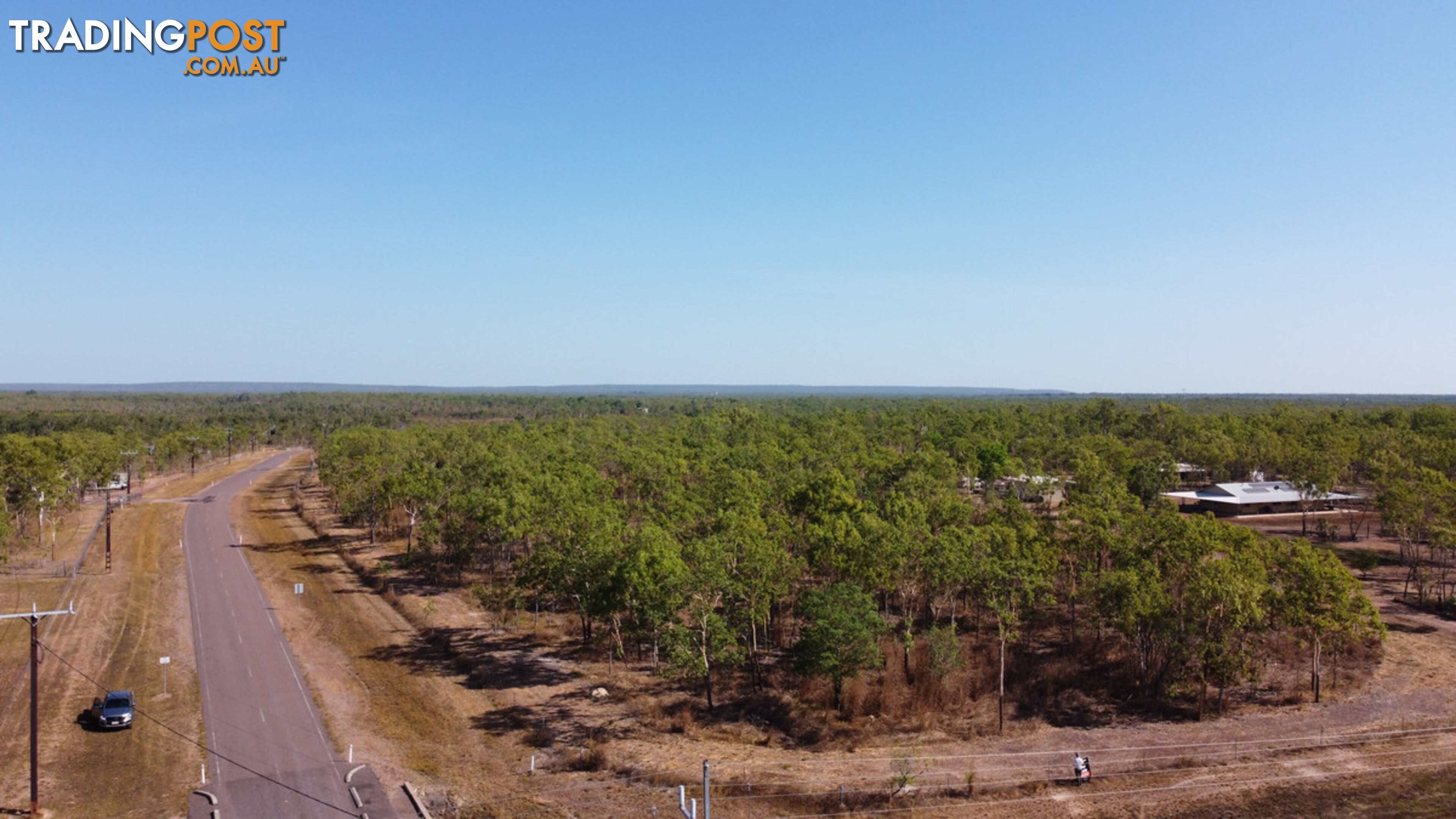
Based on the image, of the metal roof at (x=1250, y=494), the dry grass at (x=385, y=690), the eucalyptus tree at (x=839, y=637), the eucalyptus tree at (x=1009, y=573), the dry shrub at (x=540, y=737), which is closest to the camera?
the dry grass at (x=385, y=690)

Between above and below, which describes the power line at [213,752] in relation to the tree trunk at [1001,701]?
below

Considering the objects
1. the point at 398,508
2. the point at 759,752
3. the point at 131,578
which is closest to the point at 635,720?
the point at 759,752

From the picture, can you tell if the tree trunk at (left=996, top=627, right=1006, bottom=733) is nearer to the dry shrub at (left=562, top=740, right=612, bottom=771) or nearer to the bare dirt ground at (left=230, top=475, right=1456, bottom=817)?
the bare dirt ground at (left=230, top=475, right=1456, bottom=817)

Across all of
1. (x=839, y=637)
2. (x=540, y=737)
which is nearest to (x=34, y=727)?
(x=540, y=737)

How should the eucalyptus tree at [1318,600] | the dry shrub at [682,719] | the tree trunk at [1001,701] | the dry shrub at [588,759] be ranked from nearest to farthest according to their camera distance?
the dry shrub at [588,759] → the tree trunk at [1001,701] → the dry shrub at [682,719] → the eucalyptus tree at [1318,600]

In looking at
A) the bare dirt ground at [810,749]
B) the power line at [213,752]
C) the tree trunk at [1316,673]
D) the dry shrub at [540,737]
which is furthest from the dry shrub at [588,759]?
the tree trunk at [1316,673]

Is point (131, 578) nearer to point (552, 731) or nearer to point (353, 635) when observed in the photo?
point (353, 635)

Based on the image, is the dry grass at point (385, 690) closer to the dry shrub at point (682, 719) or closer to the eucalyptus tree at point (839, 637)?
the dry shrub at point (682, 719)

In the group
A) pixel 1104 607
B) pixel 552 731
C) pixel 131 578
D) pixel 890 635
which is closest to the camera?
pixel 552 731
